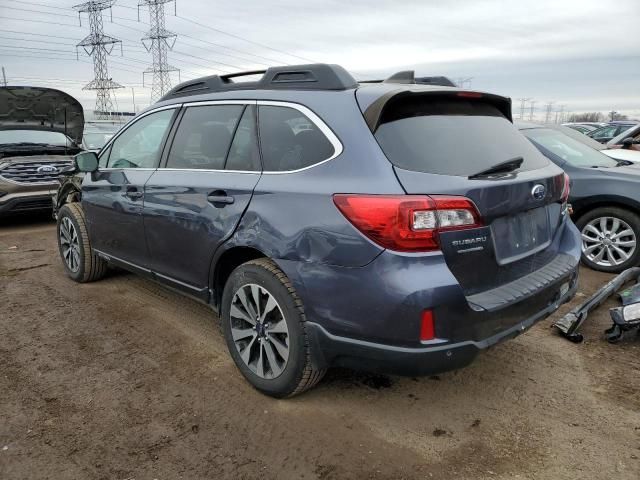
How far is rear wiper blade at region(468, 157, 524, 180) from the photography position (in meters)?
2.50

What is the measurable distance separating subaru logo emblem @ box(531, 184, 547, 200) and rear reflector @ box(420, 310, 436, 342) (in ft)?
3.17

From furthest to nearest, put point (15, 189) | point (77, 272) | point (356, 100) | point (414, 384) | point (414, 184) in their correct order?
point (15, 189) → point (77, 272) → point (414, 384) → point (356, 100) → point (414, 184)

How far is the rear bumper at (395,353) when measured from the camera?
2311 mm

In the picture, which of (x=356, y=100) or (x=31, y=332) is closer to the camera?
(x=356, y=100)

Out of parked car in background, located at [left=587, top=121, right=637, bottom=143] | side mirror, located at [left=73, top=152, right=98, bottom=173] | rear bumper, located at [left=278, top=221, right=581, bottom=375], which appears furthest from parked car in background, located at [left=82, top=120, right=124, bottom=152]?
parked car in background, located at [left=587, top=121, right=637, bottom=143]

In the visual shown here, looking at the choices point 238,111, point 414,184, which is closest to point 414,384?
point 414,184

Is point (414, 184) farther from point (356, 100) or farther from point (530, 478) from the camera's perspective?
point (530, 478)

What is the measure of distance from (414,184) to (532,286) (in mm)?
923

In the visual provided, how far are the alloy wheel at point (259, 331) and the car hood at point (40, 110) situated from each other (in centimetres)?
654

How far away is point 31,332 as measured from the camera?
12.9ft

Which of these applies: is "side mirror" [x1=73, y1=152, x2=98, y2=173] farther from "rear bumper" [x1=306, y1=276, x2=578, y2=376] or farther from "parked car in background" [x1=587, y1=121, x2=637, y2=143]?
"parked car in background" [x1=587, y1=121, x2=637, y2=143]

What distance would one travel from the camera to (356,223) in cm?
234

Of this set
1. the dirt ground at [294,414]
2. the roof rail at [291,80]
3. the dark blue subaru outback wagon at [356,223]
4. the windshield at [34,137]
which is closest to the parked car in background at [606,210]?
the dirt ground at [294,414]

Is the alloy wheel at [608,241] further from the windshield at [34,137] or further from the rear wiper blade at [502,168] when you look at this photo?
the windshield at [34,137]
